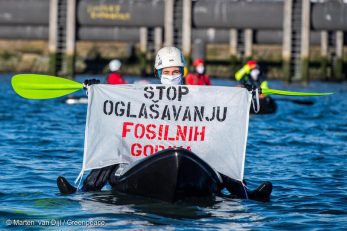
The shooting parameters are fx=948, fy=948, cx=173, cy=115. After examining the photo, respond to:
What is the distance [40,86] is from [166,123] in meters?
1.90

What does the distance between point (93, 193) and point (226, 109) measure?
1857 millimetres

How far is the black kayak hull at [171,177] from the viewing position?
9898mm

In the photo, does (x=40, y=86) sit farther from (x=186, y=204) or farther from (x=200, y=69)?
(x=200, y=69)

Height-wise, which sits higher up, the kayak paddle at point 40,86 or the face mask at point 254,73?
the face mask at point 254,73

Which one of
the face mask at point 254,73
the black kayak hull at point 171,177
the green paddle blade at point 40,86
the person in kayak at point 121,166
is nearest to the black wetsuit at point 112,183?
the person in kayak at point 121,166

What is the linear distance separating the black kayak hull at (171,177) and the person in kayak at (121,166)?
52 centimetres

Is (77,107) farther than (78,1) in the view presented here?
No

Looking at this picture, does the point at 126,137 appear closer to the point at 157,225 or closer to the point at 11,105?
the point at 157,225

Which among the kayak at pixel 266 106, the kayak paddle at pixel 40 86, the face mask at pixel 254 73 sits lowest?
the kayak at pixel 266 106

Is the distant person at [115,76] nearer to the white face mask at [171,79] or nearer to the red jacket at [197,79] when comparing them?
the red jacket at [197,79]

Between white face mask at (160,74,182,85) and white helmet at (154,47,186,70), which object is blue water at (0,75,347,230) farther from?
white helmet at (154,47,186,70)

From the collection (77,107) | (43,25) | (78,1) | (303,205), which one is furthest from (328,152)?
(43,25)

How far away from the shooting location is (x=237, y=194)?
11148mm

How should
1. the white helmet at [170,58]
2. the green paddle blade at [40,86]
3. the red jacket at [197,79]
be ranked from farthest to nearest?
the red jacket at [197,79], the green paddle blade at [40,86], the white helmet at [170,58]
